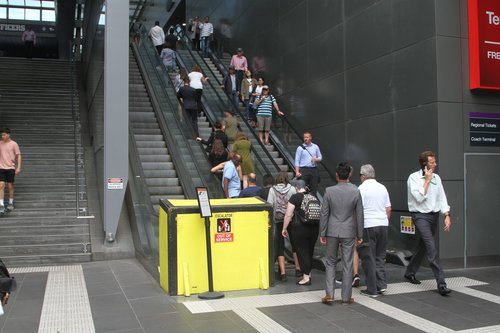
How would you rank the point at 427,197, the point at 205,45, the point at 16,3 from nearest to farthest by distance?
the point at 427,197 → the point at 205,45 → the point at 16,3

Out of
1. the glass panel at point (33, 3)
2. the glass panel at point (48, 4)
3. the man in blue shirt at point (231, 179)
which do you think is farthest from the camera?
the glass panel at point (48, 4)

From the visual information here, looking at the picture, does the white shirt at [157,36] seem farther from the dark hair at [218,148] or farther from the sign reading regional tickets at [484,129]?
the sign reading regional tickets at [484,129]

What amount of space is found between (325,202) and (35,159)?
9178 millimetres

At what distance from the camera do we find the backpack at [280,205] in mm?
7473

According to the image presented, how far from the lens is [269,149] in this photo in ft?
43.9

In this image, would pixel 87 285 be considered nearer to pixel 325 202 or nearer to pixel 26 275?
pixel 26 275

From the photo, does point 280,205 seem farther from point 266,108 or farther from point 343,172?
point 266,108

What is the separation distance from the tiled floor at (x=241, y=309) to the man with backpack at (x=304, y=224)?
345 mm

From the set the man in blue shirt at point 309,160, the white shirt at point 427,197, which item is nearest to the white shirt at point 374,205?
the white shirt at point 427,197

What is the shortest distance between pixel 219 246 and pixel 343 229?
1614 mm

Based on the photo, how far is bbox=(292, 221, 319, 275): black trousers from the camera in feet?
23.2

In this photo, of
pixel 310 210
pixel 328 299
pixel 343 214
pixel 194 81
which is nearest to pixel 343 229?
pixel 343 214

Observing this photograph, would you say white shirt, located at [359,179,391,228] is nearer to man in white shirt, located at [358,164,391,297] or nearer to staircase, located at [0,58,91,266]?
man in white shirt, located at [358,164,391,297]

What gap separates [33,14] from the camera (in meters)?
35.8
